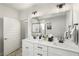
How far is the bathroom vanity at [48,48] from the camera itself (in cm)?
109

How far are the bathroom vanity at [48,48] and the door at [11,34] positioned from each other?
23 centimetres

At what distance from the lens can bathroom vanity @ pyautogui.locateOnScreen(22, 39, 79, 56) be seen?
1089 mm

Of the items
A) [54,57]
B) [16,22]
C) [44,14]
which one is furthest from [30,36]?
[54,57]

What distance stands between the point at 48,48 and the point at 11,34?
1046 mm

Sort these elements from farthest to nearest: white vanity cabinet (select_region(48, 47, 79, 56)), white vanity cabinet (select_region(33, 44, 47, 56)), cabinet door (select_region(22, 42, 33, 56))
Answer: cabinet door (select_region(22, 42, 33, 56))
white vanity cabinet (select_region(33, 44, 47, 56))
white vanity cabinet (select_region(48, 47, 79, 56))

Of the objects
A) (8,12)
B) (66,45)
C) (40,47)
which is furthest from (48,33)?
(8,12)

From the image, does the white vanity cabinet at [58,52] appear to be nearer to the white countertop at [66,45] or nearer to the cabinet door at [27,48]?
the white countertop at [66,45]

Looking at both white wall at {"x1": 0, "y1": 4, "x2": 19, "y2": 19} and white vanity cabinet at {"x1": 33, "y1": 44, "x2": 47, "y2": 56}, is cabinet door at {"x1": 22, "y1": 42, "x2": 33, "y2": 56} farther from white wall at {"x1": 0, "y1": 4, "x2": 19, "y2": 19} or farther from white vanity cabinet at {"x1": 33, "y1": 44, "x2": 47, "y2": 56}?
→ white wall at {"x1": 0, "y1": 4, "x2": 19, "y2": 19}

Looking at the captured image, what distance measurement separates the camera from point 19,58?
1297 mm

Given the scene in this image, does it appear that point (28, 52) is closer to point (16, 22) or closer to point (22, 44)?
point (22, 44)

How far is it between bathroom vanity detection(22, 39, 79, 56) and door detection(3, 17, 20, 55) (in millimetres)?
230

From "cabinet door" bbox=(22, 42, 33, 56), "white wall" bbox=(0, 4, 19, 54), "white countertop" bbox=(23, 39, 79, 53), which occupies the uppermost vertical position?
"white wall" bbox=(0, 4, 19, 54)

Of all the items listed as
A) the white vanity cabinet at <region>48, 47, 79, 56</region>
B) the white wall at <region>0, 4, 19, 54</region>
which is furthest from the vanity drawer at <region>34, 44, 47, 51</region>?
the white wall at <region>0, 4, 19, 54</region>

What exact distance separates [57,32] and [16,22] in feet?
3.41
